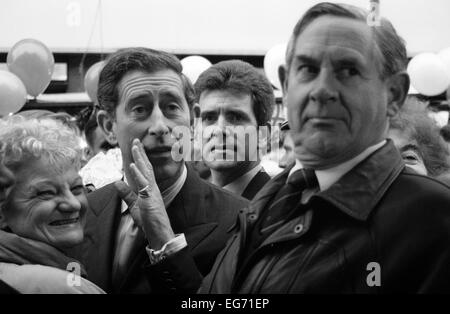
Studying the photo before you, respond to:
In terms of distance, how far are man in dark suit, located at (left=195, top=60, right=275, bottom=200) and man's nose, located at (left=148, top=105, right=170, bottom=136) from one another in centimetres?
59

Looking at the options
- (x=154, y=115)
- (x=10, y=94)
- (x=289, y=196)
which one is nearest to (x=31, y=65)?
(x=10, y=94)

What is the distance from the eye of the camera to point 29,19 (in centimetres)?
836

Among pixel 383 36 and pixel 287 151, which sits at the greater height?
pixel 383 36

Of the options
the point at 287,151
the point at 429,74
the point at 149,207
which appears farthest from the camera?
the point at 429,74

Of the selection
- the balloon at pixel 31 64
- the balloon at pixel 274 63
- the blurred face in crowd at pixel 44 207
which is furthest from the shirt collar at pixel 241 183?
the balloon at pixel 31 64

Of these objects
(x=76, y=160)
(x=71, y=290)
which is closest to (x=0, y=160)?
(x=76, y=160)

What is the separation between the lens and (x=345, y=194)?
136 centimetres

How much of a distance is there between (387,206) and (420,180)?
90 millimetres

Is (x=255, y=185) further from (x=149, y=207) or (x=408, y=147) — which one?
(x=149, y=207)

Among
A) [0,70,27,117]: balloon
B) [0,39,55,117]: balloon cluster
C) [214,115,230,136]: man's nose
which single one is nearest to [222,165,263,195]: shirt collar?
[214,115,230,136]: man's nose

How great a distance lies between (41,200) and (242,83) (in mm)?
1132

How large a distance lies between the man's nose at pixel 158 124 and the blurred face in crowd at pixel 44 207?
286 mm

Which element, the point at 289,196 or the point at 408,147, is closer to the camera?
the point at 289,196
